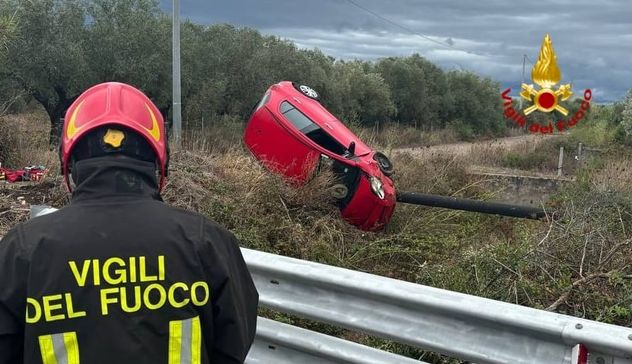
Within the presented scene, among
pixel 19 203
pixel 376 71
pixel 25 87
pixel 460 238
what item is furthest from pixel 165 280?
pixel 376 71

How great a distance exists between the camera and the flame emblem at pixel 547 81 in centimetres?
1933

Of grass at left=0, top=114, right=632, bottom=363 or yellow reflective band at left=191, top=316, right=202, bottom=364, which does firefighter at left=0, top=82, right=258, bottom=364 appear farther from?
grass at left=0, top=114, right=632, bottom=363

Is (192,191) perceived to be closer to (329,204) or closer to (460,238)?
(329,204)

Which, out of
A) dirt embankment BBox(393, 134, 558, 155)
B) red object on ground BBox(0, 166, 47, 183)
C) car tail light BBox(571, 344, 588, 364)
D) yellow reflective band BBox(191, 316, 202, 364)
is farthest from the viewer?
dirt embankment BBox(393, 134, 558, 155)

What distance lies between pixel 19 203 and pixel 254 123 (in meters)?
3.00

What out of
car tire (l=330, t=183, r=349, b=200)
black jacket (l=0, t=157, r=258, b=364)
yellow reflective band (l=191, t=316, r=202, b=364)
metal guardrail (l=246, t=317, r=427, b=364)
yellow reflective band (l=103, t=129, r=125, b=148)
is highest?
yellow reflective band (l=103, t=129, r=125, b=148)

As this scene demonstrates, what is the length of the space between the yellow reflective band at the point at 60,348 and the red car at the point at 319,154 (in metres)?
5.97

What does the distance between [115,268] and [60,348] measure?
0.23m

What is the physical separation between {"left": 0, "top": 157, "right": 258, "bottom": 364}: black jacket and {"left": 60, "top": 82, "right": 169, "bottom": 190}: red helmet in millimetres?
88

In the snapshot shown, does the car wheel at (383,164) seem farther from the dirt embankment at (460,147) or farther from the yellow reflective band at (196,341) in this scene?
the yellow reflective band at (196,341)

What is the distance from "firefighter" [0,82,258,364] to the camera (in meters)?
1.53

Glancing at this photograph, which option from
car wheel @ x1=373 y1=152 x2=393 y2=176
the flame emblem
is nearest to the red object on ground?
car wheel @ x1=373 y1=152 x2=393 y2=176

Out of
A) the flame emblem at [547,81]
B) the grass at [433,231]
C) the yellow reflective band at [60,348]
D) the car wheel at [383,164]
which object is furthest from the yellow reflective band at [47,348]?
→ the flame emblem at [547,81]

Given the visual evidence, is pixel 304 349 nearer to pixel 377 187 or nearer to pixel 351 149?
pixel 377 187
